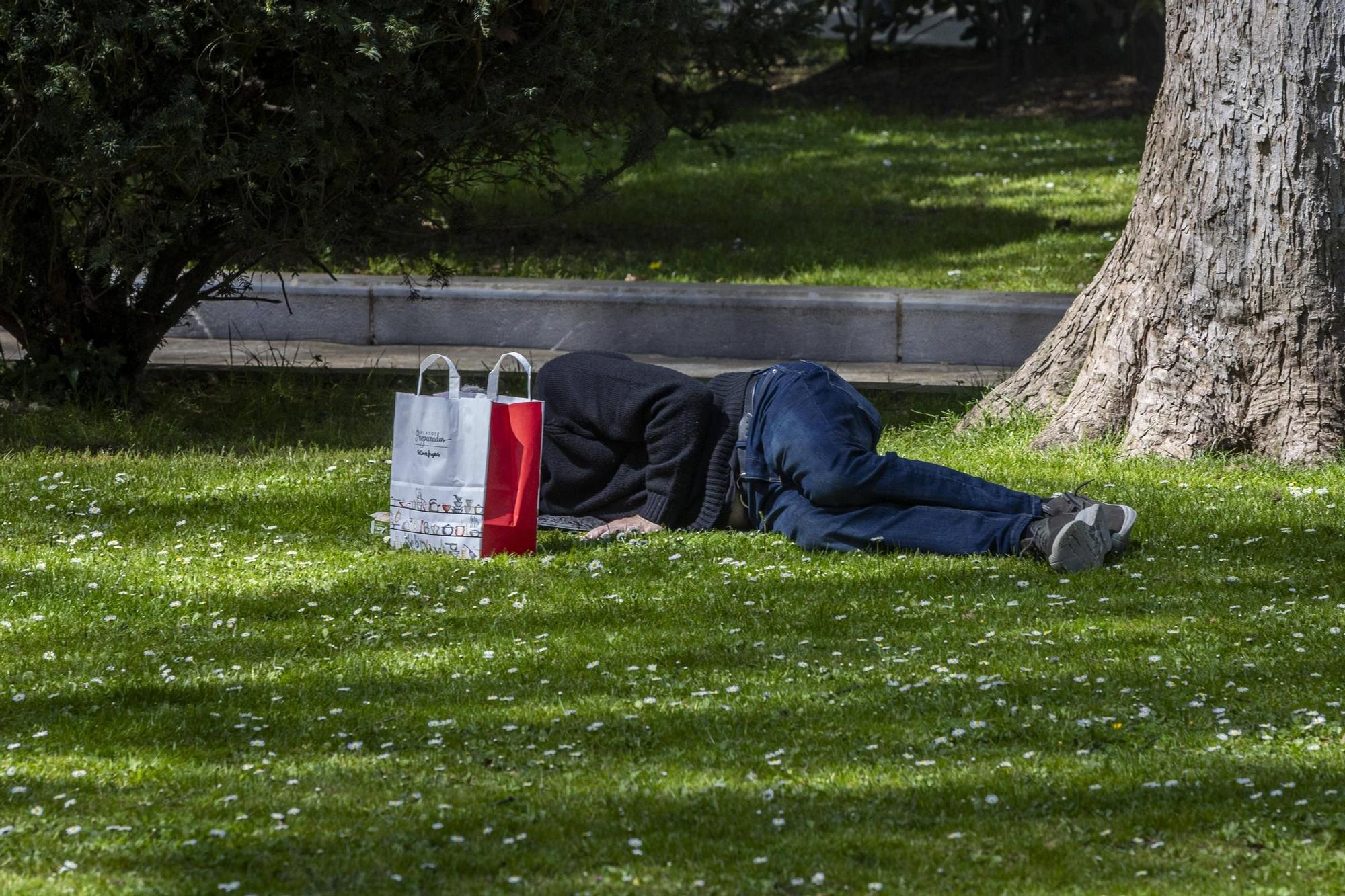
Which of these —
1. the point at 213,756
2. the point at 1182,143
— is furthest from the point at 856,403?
the point at 213,756

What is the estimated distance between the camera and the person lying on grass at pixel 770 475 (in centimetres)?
506

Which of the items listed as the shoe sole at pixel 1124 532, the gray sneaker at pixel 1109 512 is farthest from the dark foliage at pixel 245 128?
the shoe sole at pixel 1124 532

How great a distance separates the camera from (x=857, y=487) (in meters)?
5.06

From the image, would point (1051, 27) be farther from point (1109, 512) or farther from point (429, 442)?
point (429, 442)

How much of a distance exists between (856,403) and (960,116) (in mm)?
10754

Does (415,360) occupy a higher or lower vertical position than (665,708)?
higher

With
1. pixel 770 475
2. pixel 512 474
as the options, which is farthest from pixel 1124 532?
pixel 512 474

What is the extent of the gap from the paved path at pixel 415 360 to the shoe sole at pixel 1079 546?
10.2 feet

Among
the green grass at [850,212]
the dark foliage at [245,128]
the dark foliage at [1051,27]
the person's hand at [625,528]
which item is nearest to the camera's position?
the person's hand at [625,528]

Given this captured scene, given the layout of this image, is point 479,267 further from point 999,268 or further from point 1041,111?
point 1041,111

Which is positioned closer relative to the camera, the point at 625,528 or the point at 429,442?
the point at 429,442

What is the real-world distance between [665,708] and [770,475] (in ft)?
5.47

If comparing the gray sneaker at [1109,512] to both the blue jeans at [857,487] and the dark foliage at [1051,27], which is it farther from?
the dark foliage at [1051,27]

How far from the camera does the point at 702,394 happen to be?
5230 mm
